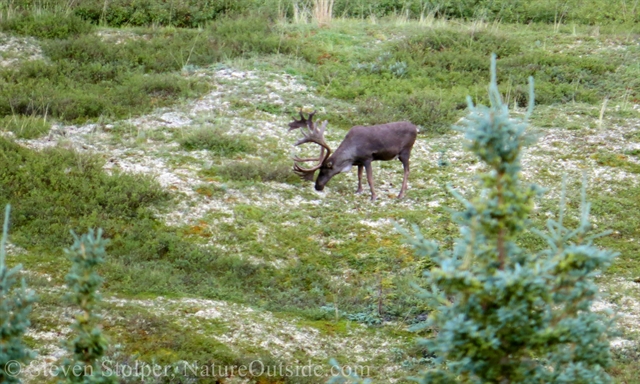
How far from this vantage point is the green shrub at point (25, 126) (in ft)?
48.9

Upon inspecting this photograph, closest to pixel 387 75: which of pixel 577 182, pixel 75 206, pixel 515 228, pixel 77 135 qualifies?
pixel 577 182

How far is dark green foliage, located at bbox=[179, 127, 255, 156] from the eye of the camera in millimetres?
15539

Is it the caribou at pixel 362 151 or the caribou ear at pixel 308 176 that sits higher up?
the caribou at pixel 362 151

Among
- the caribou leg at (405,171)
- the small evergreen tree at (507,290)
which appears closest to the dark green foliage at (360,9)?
the caribou leg at (405,171)

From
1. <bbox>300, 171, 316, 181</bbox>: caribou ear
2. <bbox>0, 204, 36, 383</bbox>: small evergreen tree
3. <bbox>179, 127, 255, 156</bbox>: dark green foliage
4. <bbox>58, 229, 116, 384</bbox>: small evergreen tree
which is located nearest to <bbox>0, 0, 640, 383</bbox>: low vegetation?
<bbox>179, 127, 255, 156</bbox>: dark green foliage

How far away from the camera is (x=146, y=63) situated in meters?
19.0

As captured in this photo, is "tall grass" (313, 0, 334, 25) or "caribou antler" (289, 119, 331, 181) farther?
"tall grass" (313, 0, 334, 25)

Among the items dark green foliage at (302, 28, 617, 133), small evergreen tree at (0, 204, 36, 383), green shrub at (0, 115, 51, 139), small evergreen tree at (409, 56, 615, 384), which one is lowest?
green shrub at (0, 115, 51, 139)

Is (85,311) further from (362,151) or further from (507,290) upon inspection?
(362,151)

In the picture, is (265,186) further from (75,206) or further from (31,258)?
(31,258)

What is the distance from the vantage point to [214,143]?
15672 mm

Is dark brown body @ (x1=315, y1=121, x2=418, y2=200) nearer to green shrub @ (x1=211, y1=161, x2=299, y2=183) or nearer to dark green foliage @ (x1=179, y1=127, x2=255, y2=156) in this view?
green shrub @ (x1=211, y1=161, x2=299, y2=183)

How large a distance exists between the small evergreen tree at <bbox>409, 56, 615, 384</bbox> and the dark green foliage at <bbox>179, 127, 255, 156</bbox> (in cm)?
1077

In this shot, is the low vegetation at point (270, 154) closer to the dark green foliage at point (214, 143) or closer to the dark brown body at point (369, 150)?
the dark green foliage at point (214, 143)
